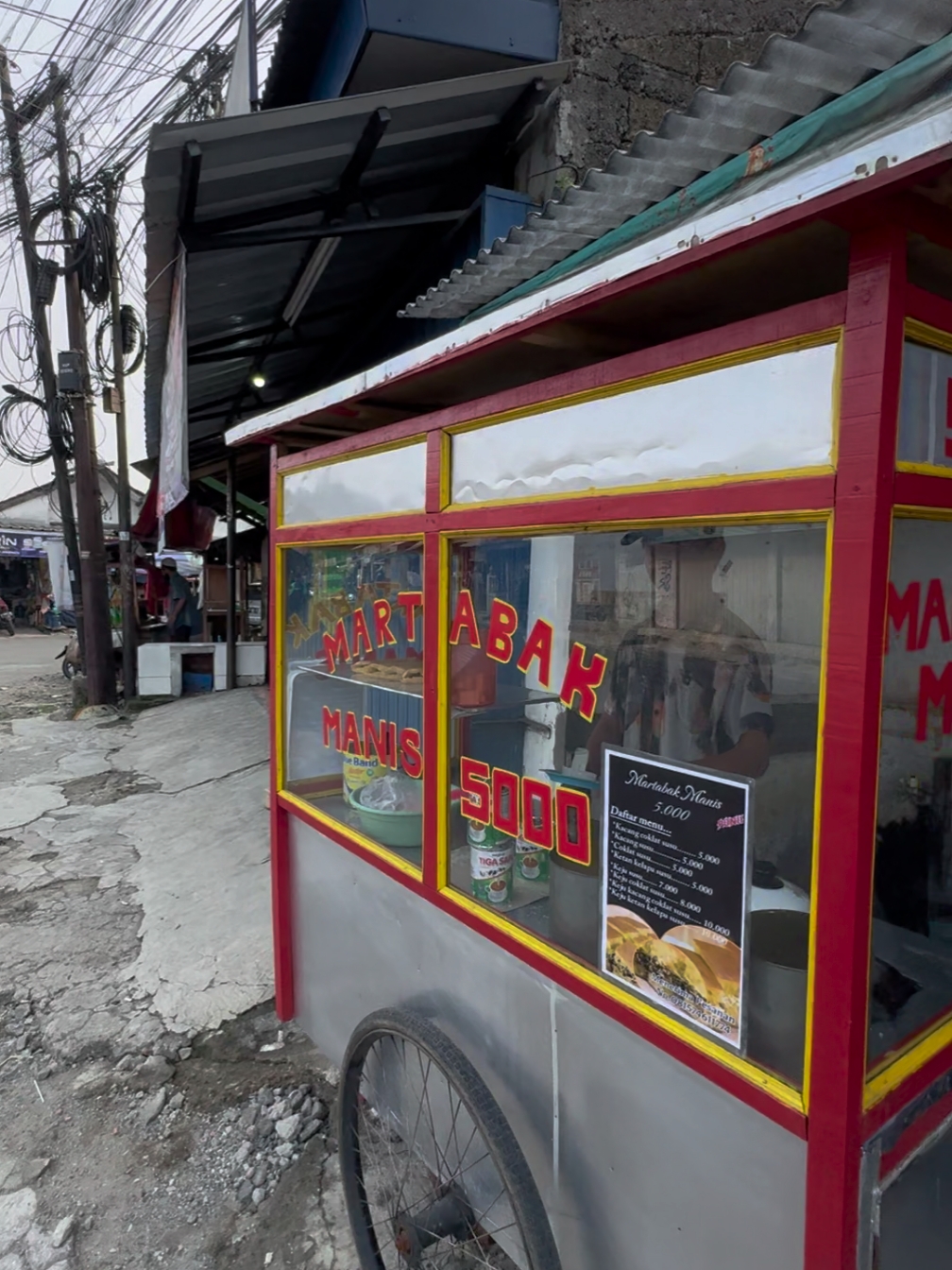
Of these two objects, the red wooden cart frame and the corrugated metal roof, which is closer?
the red wooden cart frame

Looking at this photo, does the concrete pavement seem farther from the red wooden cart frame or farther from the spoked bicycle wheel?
the red wooden cart frame

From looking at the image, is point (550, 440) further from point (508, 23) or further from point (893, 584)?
point (508, 23)

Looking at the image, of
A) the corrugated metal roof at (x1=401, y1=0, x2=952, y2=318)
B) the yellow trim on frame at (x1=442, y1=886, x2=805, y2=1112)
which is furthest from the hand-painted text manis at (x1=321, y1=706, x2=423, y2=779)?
the corrugated metal roof at (x1=401, y1=0, x2=952, y2=318)

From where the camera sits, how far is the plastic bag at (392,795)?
2.46 metres

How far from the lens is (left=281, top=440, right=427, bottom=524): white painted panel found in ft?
7.01

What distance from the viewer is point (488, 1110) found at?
5.67 ft

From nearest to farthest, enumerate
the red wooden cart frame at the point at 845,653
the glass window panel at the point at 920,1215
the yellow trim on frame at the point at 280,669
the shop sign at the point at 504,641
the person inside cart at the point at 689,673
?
the red wooden cart frame at the point at 845,653 < the glass window panel at the point at 920,1215 < the person inside cart at the point at 689,673 < the shop sign at the point at 504,641 < the yellow trim on frame at the point at 280,669

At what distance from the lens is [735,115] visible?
55.6 inches

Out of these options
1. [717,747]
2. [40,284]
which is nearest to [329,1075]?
[717,747]

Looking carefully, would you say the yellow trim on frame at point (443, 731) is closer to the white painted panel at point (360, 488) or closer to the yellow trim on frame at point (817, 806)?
the white painted panel at point (360, 488)

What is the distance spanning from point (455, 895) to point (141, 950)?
2.79m

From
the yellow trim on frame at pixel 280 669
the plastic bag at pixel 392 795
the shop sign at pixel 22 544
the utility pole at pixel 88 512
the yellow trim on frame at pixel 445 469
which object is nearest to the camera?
the yellow trim on frame at pixel 445 469

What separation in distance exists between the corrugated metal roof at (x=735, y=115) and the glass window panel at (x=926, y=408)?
544 mm

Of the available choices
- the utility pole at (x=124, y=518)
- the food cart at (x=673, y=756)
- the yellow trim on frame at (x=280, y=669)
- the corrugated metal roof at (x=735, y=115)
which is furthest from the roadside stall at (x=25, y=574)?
the corrugated metal roof at (x=735, y=115)
